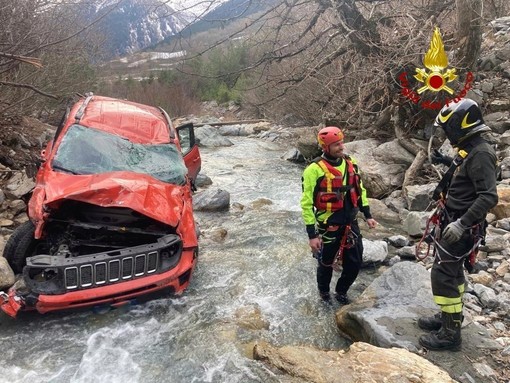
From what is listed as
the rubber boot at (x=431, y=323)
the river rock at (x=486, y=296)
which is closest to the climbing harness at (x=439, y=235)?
the rubber boot at (x=431, y=323)

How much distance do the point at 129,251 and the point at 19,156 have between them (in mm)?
6102

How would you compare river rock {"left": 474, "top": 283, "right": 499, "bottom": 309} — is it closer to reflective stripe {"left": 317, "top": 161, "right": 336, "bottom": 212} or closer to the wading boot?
the wading boot

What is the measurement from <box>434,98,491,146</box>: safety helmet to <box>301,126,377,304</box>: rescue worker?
1.07 meters

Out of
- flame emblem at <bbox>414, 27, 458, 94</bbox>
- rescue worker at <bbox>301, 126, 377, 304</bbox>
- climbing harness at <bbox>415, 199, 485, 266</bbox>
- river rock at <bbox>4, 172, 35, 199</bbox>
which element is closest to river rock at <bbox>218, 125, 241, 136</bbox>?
river rock at <bbox>4, 172, 35, 199</bbox>

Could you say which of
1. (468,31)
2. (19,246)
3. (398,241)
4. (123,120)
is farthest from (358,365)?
(468,31)

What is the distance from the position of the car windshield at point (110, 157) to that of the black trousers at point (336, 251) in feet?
6.78

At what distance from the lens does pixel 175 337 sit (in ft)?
13.5

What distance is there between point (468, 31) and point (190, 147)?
5.95 m

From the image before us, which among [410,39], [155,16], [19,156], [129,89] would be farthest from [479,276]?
[129,89]

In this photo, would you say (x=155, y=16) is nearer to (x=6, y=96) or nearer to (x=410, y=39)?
(x=6, y=96)

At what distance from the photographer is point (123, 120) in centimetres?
612

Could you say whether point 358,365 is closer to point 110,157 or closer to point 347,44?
point 110,157

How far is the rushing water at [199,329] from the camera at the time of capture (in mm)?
3600

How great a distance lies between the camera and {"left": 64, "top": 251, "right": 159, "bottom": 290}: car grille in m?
3.92
